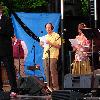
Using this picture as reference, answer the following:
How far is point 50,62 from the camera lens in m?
12.0

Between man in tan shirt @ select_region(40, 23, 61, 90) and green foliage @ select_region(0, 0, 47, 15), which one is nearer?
man in tan shirt @ select_region(40, 23, 61, 90)

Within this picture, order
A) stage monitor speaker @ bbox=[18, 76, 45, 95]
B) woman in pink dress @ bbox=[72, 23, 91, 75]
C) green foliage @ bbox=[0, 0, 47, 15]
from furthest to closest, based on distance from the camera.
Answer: green foliage @ bbox=[0, 0, 47, 15] < woman in pink dress @ bbox=[72, 23, 91, 75] < stage monitor speaker @ bbox=[18, 76, 45, 95]

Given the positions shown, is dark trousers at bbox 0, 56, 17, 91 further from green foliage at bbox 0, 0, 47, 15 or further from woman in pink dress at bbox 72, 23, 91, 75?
green foliage at bbox 0, 0, 47, 15

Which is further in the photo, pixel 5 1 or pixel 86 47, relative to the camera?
pixel 5 1

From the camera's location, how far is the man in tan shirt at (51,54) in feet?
39.4

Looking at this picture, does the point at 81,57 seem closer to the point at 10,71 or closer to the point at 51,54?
the point at 51,54

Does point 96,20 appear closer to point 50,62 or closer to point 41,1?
point 50,62

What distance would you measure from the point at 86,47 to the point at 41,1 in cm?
517

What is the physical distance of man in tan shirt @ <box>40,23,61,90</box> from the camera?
39.4 ft

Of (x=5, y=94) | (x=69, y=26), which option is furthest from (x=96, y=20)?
(x=5, y=94)

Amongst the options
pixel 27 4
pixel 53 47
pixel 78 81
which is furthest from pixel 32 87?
pixel 27 4

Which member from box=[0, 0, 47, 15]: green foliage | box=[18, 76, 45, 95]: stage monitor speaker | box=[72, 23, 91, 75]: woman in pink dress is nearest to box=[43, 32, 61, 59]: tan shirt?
box=[72, 23, 91, 75]: woman in pink dress

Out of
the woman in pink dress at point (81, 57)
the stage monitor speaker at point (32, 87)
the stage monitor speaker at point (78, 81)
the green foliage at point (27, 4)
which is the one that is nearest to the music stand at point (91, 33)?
the stage monitor speaker at point (78, 81)

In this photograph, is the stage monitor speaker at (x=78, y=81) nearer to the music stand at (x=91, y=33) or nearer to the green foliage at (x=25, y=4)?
the music stand at (x=91, y=33)
